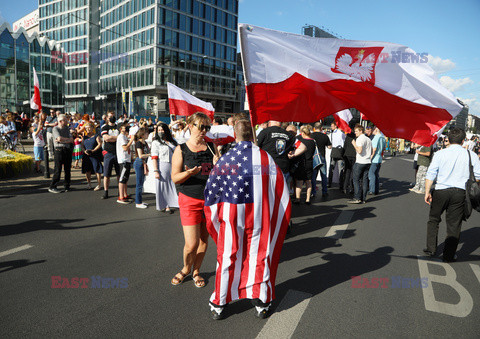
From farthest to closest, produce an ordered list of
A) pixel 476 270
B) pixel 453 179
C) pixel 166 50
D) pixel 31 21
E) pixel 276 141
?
pixel 31 21
pixel 166 50
pixel 276 141
pixel 453 179
pixel 476 270

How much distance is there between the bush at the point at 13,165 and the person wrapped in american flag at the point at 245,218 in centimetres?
888

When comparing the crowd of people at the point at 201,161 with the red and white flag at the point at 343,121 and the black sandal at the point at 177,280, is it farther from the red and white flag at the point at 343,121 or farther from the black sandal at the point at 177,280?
the red and white flag at the point at 343,121

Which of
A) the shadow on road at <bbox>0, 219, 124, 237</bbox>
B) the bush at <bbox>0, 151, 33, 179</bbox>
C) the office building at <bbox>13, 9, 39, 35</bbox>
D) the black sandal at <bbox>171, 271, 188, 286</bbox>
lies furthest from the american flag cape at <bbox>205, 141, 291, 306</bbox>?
the office building at <bbox>13, 9, 39, 35</bbox>

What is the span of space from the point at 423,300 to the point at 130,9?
55789 mm

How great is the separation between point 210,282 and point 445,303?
2.42 meters

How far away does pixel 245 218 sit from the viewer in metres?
2.91

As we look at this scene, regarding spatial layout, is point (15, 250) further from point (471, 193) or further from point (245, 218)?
point (471, 193)

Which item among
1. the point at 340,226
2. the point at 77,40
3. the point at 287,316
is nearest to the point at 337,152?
the point at 340,226

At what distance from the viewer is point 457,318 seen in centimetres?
311

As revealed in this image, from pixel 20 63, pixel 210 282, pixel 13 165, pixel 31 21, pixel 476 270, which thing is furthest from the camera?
pixel 31 21

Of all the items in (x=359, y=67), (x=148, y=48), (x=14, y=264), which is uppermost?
(x=148, y=48)

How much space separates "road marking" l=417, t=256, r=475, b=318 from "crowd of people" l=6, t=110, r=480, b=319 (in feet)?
1.49

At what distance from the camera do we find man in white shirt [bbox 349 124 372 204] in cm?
806

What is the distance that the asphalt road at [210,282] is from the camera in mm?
2869
